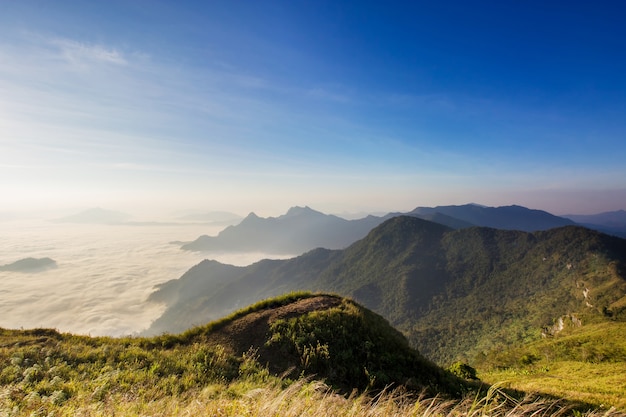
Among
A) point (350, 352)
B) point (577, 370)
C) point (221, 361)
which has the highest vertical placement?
point (221, 361)

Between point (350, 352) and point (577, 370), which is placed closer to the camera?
point (350, 352)

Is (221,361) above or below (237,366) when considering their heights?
above

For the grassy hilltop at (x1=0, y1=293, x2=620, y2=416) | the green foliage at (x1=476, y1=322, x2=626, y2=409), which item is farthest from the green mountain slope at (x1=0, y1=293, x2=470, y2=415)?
the green foliage at (x1=476, y1=322, x2=626, y2=409)

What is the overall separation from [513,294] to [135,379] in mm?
239097

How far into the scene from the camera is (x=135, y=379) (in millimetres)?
8383

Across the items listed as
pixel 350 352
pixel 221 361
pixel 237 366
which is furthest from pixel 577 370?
pixel 221 361

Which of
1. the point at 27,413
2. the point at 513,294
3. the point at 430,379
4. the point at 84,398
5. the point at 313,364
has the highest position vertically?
the point at 27,413

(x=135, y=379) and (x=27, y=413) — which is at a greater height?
(x=27, y=413)

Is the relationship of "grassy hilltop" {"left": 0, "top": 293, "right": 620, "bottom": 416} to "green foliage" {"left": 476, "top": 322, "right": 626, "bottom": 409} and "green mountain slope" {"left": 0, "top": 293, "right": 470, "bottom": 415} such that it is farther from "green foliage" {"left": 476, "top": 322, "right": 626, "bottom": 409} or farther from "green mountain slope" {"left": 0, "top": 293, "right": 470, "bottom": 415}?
"green foliage" {"left": 476, "top": 322, "right": 626, "bottom": 409}

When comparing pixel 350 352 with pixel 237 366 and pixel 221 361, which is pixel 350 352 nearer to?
pixel 237 366

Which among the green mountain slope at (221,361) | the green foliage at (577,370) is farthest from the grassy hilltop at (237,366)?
the green foliage at (577,370)

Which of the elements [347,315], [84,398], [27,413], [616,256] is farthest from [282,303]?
[616,256]

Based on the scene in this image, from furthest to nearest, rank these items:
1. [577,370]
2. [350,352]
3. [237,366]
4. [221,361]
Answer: [577,370], [350,352], [237,366], [221,361]

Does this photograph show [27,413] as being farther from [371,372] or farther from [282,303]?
[282,303]
